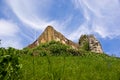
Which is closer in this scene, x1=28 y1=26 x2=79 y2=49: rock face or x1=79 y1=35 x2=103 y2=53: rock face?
x1=79 y1=35 x2=103 y2=53: rock face

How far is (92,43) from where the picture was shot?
47094 millimetres

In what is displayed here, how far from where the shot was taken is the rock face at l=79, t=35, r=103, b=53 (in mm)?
46594

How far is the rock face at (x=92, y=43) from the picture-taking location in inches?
1834

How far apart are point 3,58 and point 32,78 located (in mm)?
6095

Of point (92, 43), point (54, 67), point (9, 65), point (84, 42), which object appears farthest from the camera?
point (84, 42)

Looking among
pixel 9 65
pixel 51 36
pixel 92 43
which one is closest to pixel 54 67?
pixel 9 65

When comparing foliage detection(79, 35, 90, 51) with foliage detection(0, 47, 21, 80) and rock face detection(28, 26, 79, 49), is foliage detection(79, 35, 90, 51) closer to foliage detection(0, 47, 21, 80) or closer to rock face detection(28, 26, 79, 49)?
rock face detection(28, 26, 79, 49)

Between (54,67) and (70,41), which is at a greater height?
(70,41)

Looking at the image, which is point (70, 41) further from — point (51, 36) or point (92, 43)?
point (92, 43)

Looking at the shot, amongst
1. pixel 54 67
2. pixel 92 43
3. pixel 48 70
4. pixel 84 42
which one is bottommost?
pixel 48 70

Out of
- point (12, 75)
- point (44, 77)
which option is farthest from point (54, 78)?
point (44, 77)

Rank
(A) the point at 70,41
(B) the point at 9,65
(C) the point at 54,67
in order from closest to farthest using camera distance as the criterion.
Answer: (B) the point at 9,65 < (C) the point at 54,67 < (A) the point at 70,41

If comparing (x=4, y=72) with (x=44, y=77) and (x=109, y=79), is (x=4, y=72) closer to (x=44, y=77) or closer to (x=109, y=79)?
(x=44, y=77)

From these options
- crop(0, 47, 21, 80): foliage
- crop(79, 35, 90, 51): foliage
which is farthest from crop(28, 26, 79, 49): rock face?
crop(0, 47, 21, 80): foliage
